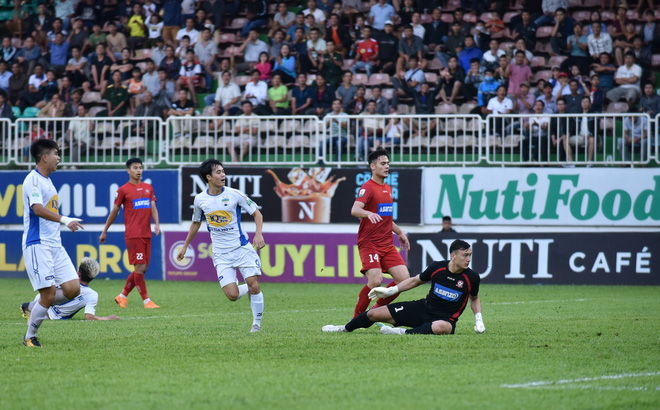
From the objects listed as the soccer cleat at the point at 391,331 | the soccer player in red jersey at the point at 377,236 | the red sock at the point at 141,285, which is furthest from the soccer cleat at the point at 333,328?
the red sock at the point at 141,285

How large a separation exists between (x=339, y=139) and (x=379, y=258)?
8364 millimetres

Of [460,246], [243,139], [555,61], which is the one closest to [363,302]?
[460,246]

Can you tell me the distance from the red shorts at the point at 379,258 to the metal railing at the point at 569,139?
26.3 ft

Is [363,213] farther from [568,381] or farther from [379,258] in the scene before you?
[568,381]

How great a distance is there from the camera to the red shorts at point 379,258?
11539mm

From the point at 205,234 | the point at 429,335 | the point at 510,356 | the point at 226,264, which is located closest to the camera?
the point at 510,356

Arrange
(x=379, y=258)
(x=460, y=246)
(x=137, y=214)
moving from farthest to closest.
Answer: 1. (x=137, y=214)
2. (x=379, y=258)
3. (x=460, y=246)

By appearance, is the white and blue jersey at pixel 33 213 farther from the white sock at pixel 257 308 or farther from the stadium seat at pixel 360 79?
the stadium seat at pixel 360 79

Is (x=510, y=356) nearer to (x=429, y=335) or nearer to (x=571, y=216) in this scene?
(x=429, y=335)

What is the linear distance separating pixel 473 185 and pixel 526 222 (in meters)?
1.33

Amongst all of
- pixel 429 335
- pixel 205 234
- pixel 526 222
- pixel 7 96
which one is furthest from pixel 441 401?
pixel 7 96

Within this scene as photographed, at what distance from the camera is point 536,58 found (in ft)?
73.1

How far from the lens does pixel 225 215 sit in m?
11.4

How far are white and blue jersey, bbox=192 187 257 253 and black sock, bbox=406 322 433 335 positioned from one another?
7.89 ft
